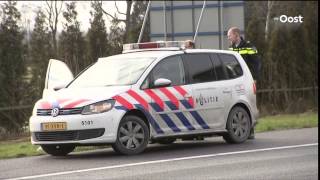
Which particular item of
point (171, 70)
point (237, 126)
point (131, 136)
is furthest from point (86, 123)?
point (237, 126)

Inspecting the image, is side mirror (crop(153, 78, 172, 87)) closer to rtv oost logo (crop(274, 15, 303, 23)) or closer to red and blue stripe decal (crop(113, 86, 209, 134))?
red and blue stripe decal (crop(113, 86, 209, 134))

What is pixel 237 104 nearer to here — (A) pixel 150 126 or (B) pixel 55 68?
(A) pixel 150 126

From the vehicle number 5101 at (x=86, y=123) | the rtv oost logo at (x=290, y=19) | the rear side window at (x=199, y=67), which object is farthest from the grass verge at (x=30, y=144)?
the rtv oost logo at (x=290, y=19)

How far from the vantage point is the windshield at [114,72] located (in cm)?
1213

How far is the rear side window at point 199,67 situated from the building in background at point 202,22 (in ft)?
22.5

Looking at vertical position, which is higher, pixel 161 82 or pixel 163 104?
pixel 161 82

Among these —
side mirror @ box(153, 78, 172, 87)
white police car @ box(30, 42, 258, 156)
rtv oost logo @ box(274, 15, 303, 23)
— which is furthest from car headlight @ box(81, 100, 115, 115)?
rtv oost logo @ box(274, 15, 303, 23)

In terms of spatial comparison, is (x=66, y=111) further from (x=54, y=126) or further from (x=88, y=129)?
(x=88, y=129)

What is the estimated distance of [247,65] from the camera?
588 inches

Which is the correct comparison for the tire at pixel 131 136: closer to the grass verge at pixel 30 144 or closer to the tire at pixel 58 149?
the tire at pixel 58 149

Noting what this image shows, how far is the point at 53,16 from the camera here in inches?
787

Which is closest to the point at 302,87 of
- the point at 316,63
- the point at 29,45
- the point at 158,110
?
the point at 316,63

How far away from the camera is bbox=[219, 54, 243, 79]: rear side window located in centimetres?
1368

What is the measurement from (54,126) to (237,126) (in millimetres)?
3484
